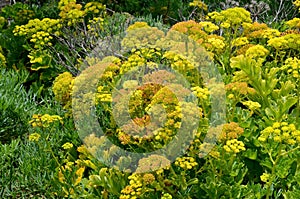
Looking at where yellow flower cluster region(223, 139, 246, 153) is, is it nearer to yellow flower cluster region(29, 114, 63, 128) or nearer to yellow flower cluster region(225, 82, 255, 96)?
yellow flower cluster region(225, 82, 255, 96)

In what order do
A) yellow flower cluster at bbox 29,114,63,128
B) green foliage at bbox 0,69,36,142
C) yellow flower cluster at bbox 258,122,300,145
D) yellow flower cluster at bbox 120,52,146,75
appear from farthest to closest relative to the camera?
green foliage at bbox 0,69,36,142 → yellow flower cluster at bbox 120,52,146,75 → yellow flower cluster at bbox 29,114,63,128 → yellow flower cluster at bbox 258,122,300,145

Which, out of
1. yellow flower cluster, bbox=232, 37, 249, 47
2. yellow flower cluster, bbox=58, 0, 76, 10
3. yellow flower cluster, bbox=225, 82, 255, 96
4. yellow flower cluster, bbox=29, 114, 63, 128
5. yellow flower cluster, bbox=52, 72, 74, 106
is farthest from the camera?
yellow flower cluster, bbox=58, 0, 76, 10

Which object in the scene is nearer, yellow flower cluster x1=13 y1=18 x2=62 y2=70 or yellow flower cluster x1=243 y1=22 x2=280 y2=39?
yellow flower cluster x1=243 y1=22 x2=280 y2=39

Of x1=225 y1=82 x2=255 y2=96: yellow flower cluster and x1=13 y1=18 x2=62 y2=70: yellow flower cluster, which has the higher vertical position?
x1=225 y1=82 x2=255 y2=96: yellow flower cluster

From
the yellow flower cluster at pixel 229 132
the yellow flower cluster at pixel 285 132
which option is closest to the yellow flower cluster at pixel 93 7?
the yellow flower cluster at pixel 229 132

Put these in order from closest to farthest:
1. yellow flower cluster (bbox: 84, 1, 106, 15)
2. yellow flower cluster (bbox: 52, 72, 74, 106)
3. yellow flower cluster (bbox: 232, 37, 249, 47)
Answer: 1. yellow flower cluster (bbox: 52, 72, 74, 106)
2. yellow flower cluster (bbox: 232, 37, 249, 47)
3. yellow flower cluster (bbox: 84, 1, 106, 15)

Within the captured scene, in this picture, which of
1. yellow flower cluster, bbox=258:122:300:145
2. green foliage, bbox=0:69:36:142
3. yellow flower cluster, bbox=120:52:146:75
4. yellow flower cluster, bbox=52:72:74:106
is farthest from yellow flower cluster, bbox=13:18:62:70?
yellow flower cluster, bbox=258:122:300:145

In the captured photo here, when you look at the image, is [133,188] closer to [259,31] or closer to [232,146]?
[232,146]

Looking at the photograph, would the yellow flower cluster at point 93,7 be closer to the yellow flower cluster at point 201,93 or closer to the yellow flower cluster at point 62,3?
the yellow flower cluster at point 62,3

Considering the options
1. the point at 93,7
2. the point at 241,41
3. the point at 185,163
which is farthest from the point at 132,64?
the point at 93,7

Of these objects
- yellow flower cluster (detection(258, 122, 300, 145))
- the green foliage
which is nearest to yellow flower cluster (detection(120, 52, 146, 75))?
yellow flower cluster (detection(258, 122, 300, 145))

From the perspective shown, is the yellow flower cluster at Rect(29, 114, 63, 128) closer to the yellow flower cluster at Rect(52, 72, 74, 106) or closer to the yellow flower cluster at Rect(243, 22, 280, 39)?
the yellow flower cluster at Rect(52, 72, 74, 106)

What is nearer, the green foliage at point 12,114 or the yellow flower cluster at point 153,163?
the yellow flower cluster at point 153,163

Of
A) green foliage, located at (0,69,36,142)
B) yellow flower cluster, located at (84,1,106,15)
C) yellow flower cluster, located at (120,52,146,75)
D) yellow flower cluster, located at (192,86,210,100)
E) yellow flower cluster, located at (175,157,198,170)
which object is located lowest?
green foliage, located at (0,69,36,142)
